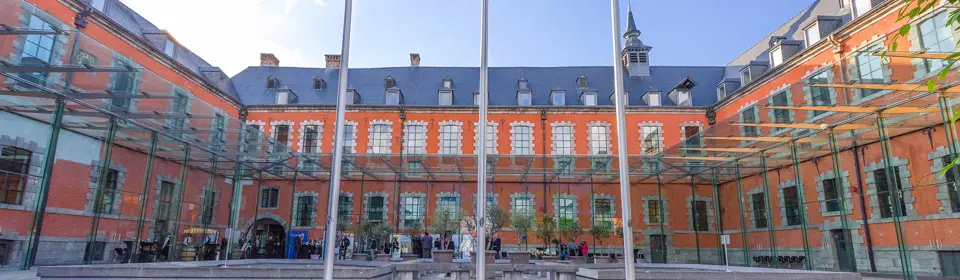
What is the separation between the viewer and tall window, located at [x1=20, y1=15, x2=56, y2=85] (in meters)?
8.43

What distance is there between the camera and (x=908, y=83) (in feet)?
32.1

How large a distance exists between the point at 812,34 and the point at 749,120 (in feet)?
26.8

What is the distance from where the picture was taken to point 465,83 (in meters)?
29.2

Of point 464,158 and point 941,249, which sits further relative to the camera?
point 464,158

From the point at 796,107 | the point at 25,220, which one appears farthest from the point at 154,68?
the point at 796,107

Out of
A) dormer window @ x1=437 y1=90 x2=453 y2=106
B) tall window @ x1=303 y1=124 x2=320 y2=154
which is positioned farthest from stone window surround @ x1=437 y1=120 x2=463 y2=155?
tall window @ x1=303 y1=124 x2=320 y2=154

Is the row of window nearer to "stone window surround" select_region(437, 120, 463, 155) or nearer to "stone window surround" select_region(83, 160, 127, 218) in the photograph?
"stone window surround" select_region(437, 120, 463, 155)

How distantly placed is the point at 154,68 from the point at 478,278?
18854 millimetres

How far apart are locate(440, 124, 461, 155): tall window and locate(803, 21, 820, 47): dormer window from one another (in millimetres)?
15165

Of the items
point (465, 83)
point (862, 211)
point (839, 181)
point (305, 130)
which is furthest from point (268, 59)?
point (862, 211)

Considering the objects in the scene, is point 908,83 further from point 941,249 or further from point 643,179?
point 643,179

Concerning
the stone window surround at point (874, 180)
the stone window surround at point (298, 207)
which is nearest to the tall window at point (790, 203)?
the stone window surround at point (874, 180)

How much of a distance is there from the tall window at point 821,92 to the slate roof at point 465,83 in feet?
51.1

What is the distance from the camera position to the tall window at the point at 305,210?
25.0 metres
